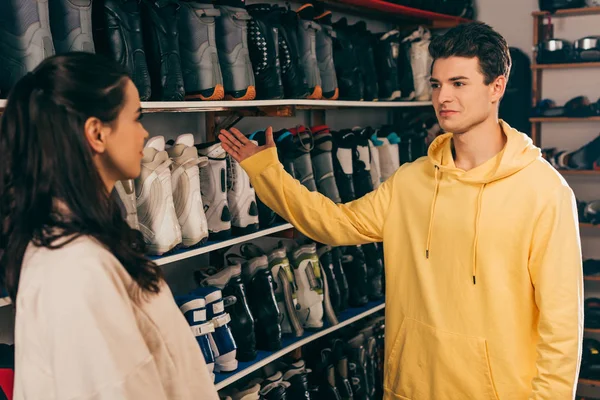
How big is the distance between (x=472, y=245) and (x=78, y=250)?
129cm

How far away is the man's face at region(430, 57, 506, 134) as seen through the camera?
212 cm

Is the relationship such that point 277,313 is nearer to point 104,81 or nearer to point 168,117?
point 168,117

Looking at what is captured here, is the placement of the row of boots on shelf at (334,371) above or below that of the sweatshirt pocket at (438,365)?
below

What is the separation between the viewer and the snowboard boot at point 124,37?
2.17m

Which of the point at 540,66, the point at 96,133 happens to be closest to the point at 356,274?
the point at 540,66

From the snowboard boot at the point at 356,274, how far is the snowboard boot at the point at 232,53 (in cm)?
118

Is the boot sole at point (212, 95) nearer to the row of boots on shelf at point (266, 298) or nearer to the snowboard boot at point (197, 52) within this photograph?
the snowboard boot at point (197, 52)

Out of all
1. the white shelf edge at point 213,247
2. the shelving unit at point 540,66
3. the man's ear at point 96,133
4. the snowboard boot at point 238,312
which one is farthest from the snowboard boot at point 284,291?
the shelving unit at point 540,66

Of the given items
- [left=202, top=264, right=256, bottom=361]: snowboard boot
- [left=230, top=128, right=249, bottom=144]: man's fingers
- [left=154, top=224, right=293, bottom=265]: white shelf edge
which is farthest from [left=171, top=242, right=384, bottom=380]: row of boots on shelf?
[left=230, top=128, right=249, bottom=144]: man's fingers

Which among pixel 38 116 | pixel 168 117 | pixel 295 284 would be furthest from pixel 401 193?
pixel 38 116

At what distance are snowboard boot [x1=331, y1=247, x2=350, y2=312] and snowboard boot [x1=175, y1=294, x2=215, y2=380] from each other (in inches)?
40.0

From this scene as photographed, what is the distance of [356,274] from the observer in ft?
11.6

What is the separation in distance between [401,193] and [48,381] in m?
1.43

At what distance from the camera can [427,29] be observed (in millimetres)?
4305
